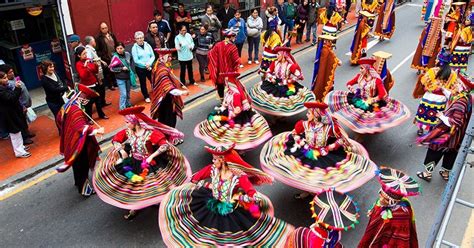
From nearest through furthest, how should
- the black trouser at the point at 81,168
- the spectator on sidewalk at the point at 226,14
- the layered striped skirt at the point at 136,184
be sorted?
1. the layered striped skirt at the point at 136,184
2. the black trouser at the point at 81,168
3. the spectator on sidewalk at the point at 226,14

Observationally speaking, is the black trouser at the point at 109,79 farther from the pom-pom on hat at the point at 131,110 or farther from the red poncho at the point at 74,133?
the pom-pom on hat at the point at 131,110

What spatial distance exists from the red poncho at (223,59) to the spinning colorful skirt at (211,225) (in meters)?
4.33

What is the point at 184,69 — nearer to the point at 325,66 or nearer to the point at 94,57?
the point at 94,57

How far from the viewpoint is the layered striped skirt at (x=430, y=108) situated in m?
7.40

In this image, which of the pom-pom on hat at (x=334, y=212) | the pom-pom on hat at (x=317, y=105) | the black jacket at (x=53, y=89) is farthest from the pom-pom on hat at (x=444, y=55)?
the black jacket at (x=53, y=89)

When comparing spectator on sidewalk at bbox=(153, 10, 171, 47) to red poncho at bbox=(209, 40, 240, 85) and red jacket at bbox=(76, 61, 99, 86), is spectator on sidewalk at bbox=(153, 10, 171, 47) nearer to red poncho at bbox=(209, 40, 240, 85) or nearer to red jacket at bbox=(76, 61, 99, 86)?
red poncho at bbox=(209, 40, 240, 85)

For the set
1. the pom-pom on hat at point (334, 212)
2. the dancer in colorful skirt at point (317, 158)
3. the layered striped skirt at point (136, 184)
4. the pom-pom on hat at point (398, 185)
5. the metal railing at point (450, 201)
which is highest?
the metal railing at point (450, 201)

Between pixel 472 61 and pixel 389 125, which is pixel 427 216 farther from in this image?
pixel 472 61

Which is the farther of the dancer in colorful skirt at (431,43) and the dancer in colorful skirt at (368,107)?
the dancer in colorful skirt at (431,43)

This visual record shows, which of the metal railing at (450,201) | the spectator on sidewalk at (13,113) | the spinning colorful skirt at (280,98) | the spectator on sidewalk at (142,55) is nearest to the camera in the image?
the metal railing at (450,201)

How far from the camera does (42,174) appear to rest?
7.36 m

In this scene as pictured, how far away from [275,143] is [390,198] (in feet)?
8.80

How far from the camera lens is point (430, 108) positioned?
24.6 ft

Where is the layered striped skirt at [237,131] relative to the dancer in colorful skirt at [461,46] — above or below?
below
